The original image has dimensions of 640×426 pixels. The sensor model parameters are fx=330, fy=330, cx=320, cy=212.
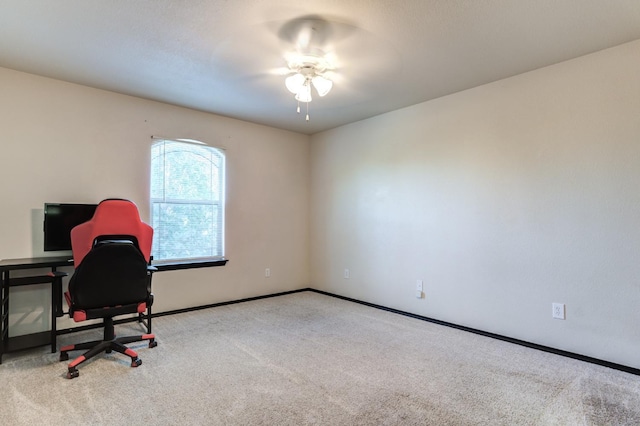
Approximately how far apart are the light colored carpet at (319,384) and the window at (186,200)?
1.07 meters

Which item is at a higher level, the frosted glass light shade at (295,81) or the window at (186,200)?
the frosted glass light shade at (295,81)

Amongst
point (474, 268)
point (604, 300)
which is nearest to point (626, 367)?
point (604, 300)

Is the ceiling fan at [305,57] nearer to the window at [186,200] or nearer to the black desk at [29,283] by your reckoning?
the window at [186,200]

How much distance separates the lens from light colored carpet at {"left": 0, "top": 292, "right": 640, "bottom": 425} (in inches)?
73.0

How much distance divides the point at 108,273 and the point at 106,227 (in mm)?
371

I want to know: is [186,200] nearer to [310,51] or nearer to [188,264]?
[188,264]

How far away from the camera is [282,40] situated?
2455 mm

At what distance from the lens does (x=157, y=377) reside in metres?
2.30

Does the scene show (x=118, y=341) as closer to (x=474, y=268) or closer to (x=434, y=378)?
(x=434, y=378)

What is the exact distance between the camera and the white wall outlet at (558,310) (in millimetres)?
2754

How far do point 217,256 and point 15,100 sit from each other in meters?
2.49

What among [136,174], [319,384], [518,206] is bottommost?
[319,384]

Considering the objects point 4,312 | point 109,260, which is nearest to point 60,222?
point 4,312

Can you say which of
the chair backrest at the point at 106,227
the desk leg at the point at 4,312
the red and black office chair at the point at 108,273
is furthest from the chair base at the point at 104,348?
the chair backrest at the point at 106,227
